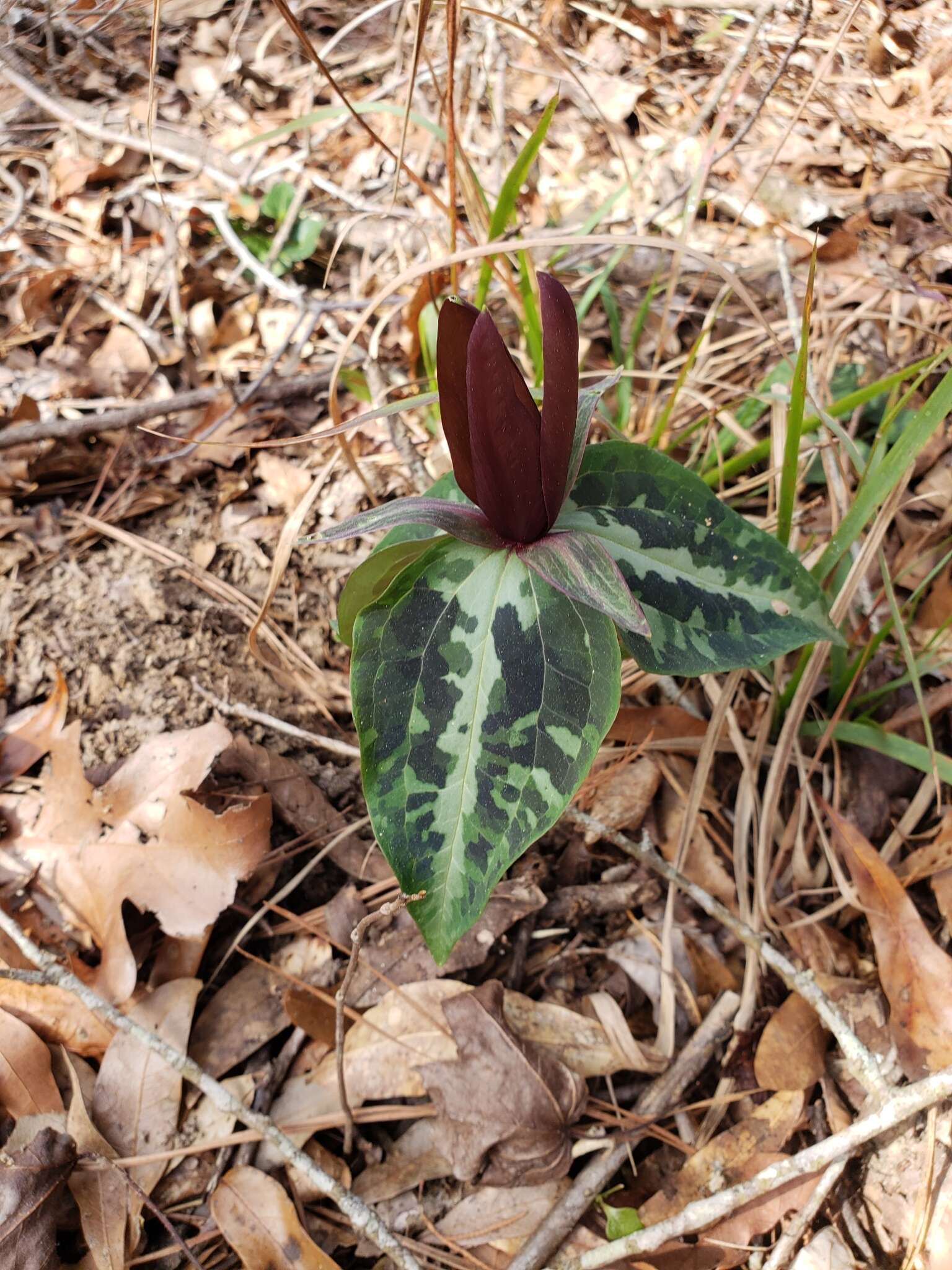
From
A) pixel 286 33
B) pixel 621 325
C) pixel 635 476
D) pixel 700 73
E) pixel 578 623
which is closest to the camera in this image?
pixel 578 623

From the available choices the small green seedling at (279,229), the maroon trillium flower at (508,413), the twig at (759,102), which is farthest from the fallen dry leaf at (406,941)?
the small green seedling at (279,229)

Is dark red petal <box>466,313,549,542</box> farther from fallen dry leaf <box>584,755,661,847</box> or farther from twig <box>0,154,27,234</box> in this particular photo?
twig <box>0,154,27,234</box>

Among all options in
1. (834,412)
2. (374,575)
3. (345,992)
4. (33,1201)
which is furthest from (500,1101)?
(834,412)

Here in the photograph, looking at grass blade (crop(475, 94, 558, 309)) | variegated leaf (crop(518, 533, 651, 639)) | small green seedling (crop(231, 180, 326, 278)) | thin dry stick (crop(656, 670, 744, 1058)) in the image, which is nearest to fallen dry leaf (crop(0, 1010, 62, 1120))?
thin dry stick (crop(656, 670, 744, 1058))

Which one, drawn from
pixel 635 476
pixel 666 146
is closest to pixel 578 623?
pixel 635 476

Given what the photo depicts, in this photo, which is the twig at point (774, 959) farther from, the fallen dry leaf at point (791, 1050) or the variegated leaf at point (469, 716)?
the variegated leaf at point (469, 716)

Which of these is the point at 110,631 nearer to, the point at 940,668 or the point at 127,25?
the point at 940,668
